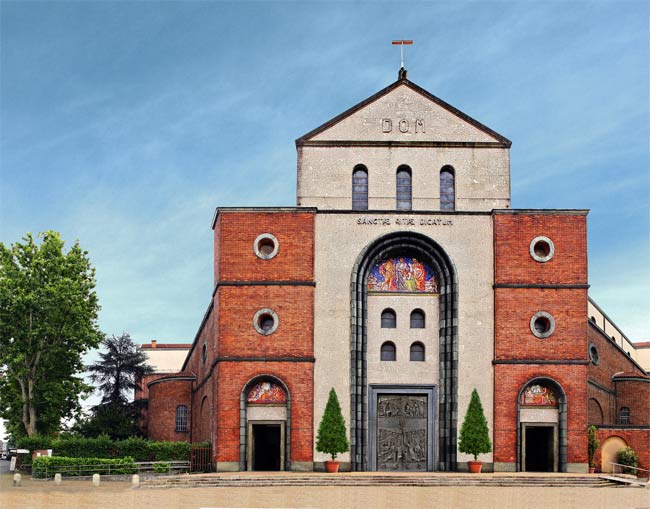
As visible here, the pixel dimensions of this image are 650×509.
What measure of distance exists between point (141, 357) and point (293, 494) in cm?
2893

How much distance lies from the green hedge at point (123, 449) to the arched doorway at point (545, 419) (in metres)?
13.2

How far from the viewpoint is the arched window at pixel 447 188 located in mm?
42281

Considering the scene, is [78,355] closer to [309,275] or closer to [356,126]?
[309,275]

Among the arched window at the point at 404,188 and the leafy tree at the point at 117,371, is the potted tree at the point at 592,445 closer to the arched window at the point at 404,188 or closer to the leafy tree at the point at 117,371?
the arched window at the point at 404,188

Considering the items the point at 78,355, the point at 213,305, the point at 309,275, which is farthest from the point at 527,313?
the point at 78,355

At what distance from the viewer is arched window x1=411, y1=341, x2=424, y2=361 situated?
135ft

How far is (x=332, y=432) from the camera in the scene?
39.5 metres

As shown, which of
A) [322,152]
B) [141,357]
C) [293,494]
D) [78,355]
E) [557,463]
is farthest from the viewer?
[141,357]

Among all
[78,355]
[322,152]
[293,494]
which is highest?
[322,152]

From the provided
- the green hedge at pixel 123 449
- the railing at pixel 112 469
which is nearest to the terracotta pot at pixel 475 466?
the green hedge at pixel 123 449

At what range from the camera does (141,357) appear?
58.8 m

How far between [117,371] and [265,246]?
20336 mm

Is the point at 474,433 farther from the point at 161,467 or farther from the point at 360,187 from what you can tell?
the point at 161,467

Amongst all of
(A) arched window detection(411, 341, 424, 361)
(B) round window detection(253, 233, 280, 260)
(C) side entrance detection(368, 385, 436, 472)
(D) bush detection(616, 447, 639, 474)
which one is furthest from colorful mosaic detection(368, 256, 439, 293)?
(D) bush detection(616, 447, 639, 474)
